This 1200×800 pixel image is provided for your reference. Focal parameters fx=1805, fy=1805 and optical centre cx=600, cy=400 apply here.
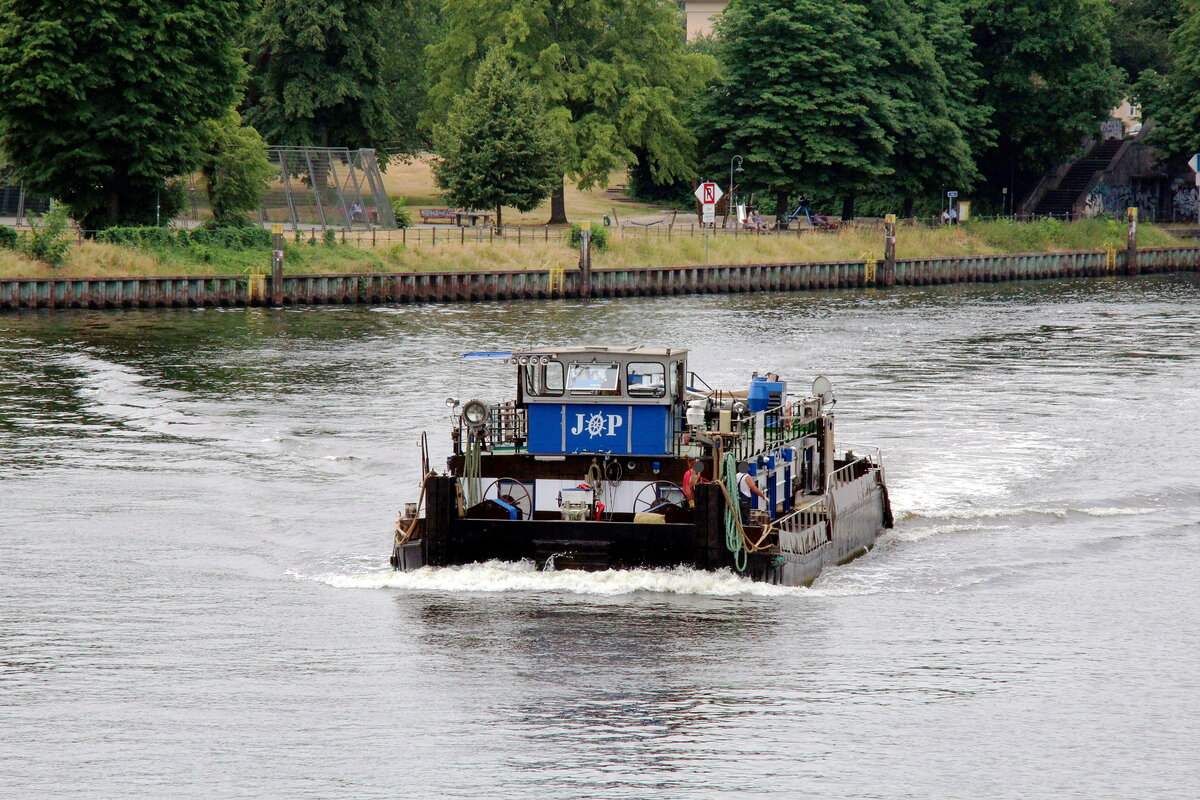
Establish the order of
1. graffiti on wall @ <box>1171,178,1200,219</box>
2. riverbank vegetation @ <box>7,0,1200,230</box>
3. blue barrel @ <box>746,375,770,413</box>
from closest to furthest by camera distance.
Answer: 1. blue barrel @ <box>746,375,770,413</box>
2. riverbank vegetation @ <box>7,0,1200,230</box>
3. graffiti on wall @ <box>1171,178,1200,219</box>

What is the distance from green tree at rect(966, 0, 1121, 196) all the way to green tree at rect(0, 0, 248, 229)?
2102 inches

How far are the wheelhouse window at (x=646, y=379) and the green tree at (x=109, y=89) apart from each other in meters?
54.8

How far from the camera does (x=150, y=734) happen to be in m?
24.9

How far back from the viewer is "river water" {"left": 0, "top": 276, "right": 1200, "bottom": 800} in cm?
2402

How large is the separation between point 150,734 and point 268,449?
71.9 ft

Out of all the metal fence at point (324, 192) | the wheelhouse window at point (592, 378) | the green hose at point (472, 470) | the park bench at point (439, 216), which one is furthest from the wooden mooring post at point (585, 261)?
the green hose at point (472, 470)

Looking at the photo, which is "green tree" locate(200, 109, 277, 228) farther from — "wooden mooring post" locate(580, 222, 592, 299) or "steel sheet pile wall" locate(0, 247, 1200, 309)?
"wooden mooring post" locate(580, 222, 592, 299)

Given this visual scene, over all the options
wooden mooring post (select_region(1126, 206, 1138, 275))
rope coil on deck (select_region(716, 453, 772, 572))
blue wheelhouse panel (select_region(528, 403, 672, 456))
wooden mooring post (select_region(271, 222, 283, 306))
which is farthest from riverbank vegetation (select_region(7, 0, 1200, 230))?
rope coil on deck (select_region(716, 453, 772, 572))

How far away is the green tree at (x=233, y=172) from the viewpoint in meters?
91.1

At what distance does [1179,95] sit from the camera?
394ft

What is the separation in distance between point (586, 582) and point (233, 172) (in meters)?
64.7

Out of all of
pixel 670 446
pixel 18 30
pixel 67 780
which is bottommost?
pixel 67 780

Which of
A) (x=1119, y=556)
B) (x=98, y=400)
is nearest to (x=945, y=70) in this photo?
(x=98, y=400)

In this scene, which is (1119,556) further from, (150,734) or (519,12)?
(519,12)
